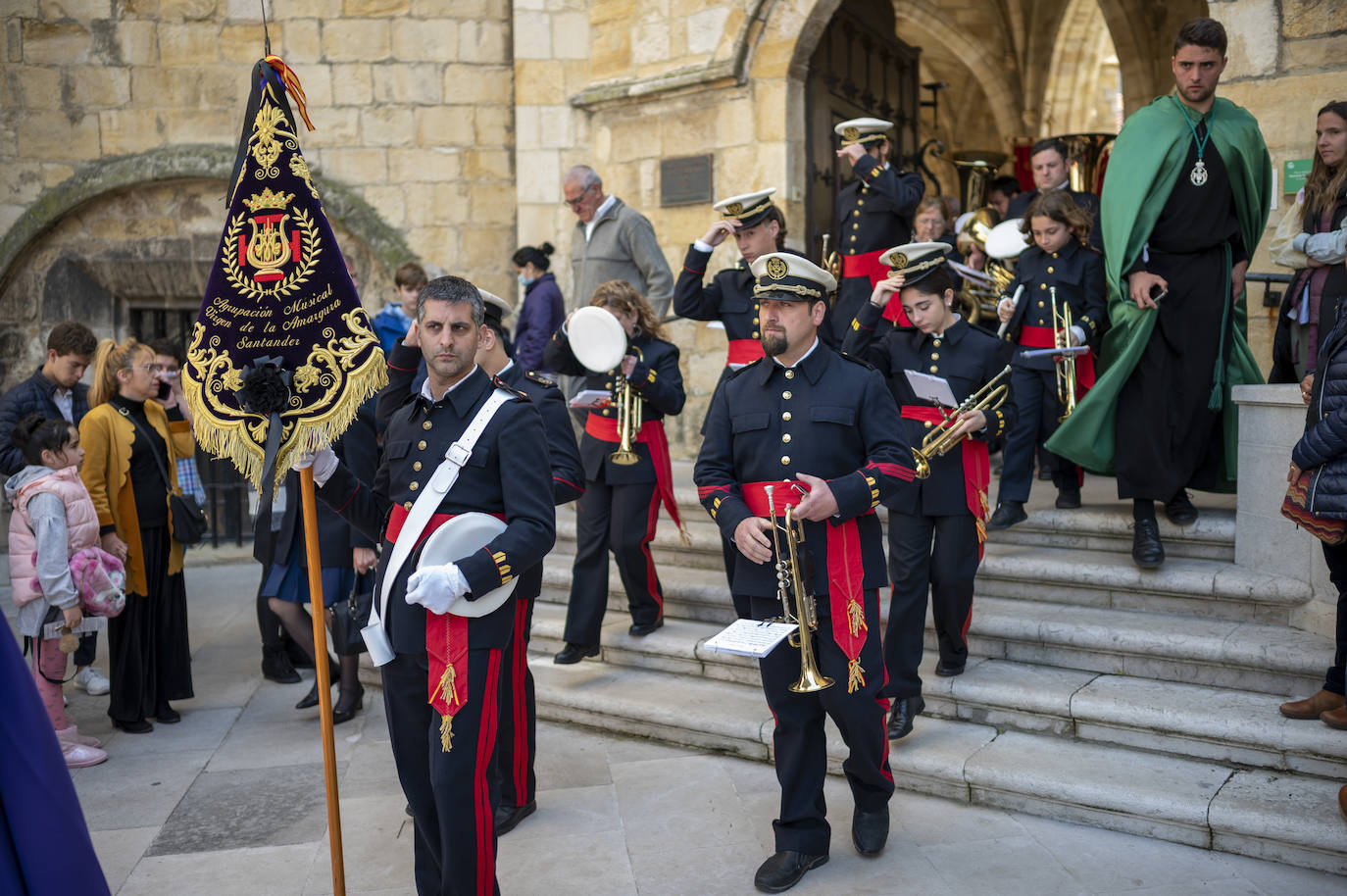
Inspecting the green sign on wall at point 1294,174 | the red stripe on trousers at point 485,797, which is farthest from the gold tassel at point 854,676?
the green sign on wall at point 1294,174

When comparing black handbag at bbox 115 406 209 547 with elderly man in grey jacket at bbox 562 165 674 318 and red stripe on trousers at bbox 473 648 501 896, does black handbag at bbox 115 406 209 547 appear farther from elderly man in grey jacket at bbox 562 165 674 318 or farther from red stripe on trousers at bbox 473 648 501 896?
red stripe on trousers at bbox 473 648 501 896

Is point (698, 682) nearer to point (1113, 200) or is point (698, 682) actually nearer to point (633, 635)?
point (633, 635)

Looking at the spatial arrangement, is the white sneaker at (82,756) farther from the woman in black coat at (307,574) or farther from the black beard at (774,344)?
the black beard at (774,344)

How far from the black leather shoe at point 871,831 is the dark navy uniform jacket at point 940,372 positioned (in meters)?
1.25

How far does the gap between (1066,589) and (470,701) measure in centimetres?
342

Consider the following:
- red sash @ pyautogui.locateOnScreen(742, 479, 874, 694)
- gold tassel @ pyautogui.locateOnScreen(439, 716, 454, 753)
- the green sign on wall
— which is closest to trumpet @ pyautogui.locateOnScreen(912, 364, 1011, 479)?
red sash @ pyautogui.locateOnScreen(742, 479, 874, 694)

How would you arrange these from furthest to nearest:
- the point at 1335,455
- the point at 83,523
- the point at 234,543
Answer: the point at 234,543
the point at 83,523
the point at 1335,455

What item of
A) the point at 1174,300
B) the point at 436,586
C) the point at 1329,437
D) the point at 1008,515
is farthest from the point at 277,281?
the point at 1174,300

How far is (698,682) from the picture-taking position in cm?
576

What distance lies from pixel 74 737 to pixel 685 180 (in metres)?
5.87

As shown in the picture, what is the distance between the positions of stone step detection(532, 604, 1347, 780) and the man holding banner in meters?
2.39

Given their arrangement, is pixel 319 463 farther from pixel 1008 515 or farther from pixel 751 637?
pixel 1008 515

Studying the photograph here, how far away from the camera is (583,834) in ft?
14.5

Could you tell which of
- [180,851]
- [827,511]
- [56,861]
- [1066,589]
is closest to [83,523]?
[180,851]
